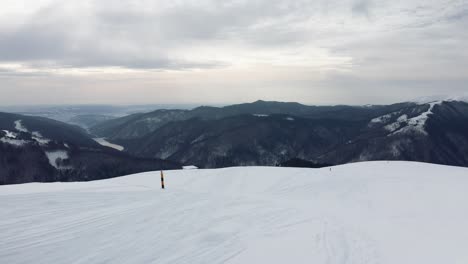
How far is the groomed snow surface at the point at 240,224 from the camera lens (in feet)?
28.2

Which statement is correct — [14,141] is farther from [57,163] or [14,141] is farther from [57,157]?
[57,163]

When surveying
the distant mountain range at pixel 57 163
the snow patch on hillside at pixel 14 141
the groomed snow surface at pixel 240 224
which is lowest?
the distant mountain range at pixel 57 163

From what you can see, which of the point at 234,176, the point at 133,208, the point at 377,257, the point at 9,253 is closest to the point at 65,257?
the point at 9,253

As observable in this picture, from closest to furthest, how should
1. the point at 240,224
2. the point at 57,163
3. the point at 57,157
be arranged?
Result: the point at 240,224
the point at 57,163
the point at 57,157

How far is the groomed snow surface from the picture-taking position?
8.59m

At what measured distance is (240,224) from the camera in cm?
1108

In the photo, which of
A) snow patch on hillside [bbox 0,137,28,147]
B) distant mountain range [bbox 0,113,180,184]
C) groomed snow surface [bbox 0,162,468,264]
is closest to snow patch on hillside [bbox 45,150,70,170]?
distant mountain range [bbox 0,113,180,184]

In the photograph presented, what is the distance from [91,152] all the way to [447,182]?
175996 mm

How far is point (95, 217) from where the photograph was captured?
11594 mm

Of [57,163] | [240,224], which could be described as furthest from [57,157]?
[240,224]

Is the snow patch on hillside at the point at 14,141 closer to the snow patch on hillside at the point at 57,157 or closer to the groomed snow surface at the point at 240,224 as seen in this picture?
the snow patch on hillside at the point at 57,157

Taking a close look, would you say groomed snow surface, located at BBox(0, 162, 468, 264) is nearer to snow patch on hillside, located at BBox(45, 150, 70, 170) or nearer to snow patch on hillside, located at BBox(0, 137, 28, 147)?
snow patch on hillside, located at BBox(45, 150, 70, 170)

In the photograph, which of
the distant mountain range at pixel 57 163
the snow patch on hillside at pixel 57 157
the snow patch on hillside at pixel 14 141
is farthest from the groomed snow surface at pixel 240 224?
the snow patch on hillside at pixel 14 141

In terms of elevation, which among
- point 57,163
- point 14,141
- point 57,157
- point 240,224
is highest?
point 240,224
